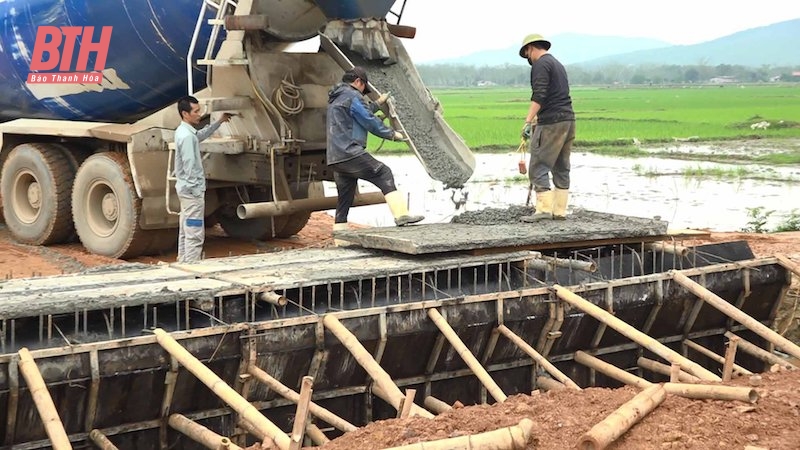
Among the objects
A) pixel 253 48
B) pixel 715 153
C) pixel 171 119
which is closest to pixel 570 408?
pixel 253 48

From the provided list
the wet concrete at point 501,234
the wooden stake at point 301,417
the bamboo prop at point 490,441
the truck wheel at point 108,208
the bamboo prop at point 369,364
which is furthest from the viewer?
the truck wheel at point 108,208

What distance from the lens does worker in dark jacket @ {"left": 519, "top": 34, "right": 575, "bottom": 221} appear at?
365 inches

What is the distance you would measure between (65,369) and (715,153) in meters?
23.3

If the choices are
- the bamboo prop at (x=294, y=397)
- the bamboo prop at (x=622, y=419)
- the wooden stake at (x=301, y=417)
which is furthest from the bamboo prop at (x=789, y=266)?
the wooden stake at (x=301, y=417)

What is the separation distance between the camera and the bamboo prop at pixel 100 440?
19.8 ft

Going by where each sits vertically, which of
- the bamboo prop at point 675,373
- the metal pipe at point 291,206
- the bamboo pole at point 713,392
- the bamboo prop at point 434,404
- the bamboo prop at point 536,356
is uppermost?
the metal pipe at point 291,206

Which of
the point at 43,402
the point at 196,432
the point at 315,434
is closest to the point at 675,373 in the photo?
the point at 315,434

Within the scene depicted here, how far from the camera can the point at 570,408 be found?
218 inches

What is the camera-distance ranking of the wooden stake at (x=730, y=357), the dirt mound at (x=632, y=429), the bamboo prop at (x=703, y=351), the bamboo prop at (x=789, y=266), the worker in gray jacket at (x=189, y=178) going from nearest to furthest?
the dirt mound at (x=632, y=429), the wooden stake at (x=730, y=357), the bamboo prop at (x=703, y=351), the bamboo prop at (x=789, y=266), the worker in gray jacket at (x=189, y=178)

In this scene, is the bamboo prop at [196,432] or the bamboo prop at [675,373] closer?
the bamboo prop at [196,432]

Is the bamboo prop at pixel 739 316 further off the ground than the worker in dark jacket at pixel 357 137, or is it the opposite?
the worker in dark jacket at pixel 357 137

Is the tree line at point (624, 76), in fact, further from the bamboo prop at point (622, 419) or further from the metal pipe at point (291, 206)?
the bamboo prop at point (622, 419)

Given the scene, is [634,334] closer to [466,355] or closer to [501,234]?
[466,355]

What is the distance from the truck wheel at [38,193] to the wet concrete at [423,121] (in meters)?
3.82
